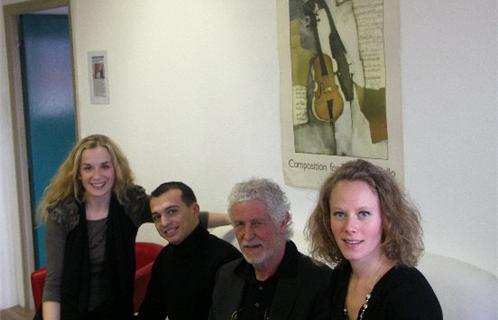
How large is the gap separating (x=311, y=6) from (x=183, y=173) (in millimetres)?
1308

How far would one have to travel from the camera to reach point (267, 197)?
83.0 inches

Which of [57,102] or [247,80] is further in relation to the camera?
[57,102]

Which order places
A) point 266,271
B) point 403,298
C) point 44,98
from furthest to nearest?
point 44,98
point 266,271
point 403,298

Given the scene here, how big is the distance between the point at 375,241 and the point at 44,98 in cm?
394

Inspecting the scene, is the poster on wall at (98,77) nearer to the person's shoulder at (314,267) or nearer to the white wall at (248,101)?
the white wall at (248,101)

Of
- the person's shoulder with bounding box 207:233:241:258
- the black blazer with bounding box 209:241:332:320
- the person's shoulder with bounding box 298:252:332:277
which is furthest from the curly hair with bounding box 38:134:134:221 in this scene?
the person's shoulder with bounding box 298:252:332:277

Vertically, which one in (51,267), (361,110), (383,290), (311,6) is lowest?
(51,267)

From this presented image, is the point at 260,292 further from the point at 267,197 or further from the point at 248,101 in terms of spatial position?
the point at 248,101

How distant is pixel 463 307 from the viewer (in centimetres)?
187

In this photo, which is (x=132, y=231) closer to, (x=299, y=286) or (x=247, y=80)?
(x=247, y=80)

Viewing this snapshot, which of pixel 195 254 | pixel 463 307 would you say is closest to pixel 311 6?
pixel 195 254

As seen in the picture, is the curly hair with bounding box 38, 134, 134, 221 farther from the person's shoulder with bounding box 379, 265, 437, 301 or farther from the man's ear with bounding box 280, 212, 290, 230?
the person's shoulder with bounding box 379, 265, 437, 301

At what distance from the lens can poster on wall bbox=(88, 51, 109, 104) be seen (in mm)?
3916

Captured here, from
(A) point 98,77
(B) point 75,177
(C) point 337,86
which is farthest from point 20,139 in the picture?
(C) point 337,86
